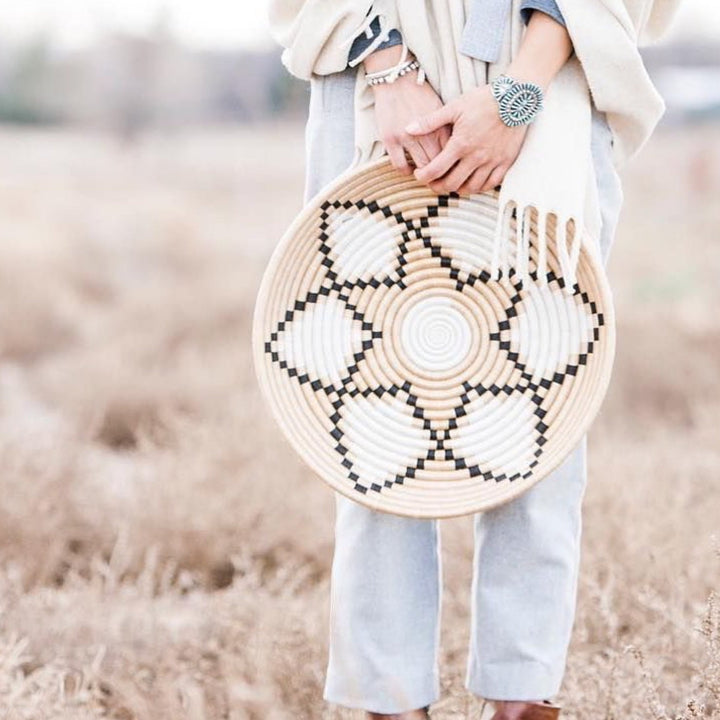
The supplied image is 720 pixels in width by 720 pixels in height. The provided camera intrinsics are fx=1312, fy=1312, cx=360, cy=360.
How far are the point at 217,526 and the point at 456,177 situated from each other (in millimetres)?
1613

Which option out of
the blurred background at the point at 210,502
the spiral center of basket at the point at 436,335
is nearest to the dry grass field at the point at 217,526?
the blurred background at the point at 210,502

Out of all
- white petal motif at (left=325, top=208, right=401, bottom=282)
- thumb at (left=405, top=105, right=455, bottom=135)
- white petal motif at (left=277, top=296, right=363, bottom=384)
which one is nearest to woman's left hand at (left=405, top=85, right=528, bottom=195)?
thumb at (left=405, top=105, right=455, bottom=135)

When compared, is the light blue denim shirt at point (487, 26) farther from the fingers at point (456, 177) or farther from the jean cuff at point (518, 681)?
the jean cuff at point (518, 681)

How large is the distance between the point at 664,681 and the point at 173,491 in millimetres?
1362

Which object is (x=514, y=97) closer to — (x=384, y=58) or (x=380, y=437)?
(x=384, y=58)

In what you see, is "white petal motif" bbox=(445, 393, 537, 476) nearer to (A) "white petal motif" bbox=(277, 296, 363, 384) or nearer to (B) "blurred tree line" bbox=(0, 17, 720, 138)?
(A) "white petal motif" bbox=(277, 296, 363, 384)

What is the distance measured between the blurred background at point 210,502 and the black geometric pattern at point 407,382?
0.33 meters

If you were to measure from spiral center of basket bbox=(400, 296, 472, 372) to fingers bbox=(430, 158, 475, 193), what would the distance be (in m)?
0.15

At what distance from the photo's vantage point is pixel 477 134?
1543 mm

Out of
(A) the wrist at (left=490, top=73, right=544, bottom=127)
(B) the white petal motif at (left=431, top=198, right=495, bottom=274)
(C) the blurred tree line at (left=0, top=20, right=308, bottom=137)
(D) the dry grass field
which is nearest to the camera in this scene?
(A) the wrist at (left=490, top=73, right=544, bottom=127)

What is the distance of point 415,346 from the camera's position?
1671 mm

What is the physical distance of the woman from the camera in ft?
5.15

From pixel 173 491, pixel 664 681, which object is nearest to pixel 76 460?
pixel 173 491

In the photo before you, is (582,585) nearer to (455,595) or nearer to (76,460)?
(455,595)
